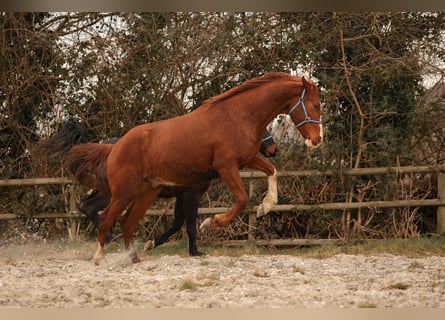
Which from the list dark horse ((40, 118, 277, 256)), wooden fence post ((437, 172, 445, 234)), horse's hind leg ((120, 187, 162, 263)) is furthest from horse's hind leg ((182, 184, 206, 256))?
wooden fence post ((437, 172, 445, 234))

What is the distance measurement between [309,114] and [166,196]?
127cm

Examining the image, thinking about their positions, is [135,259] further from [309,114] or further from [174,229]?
[309,114]

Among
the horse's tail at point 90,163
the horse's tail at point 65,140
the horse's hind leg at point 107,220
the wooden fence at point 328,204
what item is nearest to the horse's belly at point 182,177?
the horse's hind leg at point 107,220

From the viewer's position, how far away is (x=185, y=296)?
4.86m

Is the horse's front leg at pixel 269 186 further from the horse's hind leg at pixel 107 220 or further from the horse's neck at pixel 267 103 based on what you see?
the horse's hind leg at pixel 107 220

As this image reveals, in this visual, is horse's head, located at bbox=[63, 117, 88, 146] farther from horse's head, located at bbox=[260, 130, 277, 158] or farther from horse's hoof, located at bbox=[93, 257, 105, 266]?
horse's head, located at bbox=[260, 130, 277, 158]

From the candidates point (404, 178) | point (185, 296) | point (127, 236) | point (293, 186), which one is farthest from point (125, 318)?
point (404, 178)

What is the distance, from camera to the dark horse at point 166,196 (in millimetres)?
A: 6074

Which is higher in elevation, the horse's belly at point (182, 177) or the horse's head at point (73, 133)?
the horse's head at point (73, 133)

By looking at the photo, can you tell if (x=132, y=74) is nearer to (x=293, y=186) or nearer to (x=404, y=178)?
(x=293, y=186)

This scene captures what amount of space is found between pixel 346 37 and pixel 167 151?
225cm

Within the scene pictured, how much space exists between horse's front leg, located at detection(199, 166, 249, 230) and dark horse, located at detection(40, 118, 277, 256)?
46 cm

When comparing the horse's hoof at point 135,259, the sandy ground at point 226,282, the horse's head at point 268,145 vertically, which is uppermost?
the horse's head at point 268,145

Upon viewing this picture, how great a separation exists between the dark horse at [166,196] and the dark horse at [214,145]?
0.29 meters
